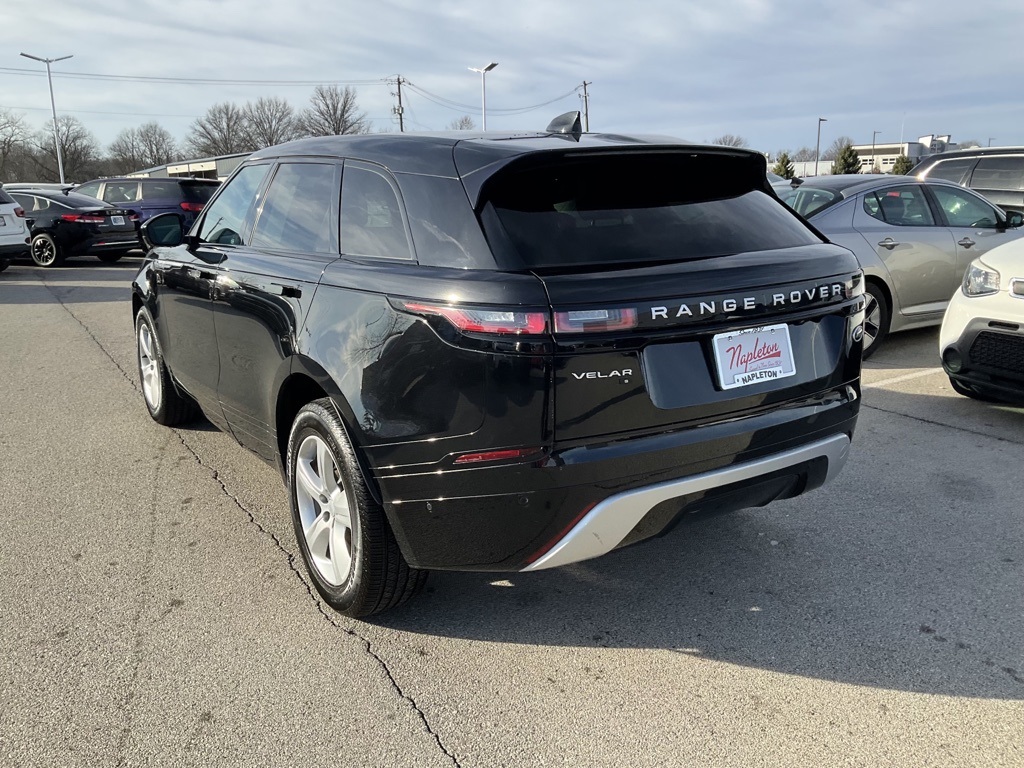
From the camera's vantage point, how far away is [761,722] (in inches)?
94.7

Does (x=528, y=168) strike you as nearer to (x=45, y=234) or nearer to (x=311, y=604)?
(x=311, y=604)

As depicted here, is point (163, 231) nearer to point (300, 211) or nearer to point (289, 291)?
point (300, 211)

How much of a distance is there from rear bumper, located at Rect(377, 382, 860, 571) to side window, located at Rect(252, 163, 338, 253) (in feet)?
3.66

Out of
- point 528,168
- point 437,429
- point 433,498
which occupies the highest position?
point 528,168

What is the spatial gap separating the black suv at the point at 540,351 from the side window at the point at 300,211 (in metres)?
0.03

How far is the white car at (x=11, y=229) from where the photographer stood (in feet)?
44.4

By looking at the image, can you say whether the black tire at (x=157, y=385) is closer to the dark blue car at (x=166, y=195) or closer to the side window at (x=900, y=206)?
the side window at (x=900, y=206)

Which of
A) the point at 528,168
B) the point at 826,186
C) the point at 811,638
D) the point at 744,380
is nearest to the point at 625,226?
the point at 528,168

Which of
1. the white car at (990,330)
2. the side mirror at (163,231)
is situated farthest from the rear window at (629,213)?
the side mirror at (163,231)

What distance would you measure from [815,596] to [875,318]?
4.59 m

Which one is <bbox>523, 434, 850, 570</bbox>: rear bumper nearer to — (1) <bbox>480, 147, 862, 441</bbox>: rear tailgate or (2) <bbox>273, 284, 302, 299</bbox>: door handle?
(1) <bbox>480, 147, 862, 441</bbox>: rear tailgate

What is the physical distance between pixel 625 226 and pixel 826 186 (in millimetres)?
5539

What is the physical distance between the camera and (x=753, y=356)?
2.60m


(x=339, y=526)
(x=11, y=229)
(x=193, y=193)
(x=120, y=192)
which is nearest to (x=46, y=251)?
(x=11, y=229)
